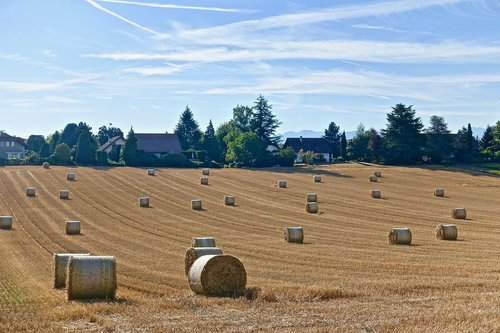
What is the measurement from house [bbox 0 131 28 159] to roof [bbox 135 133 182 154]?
79.4 feet

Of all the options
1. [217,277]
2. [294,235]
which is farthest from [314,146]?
[217,277]

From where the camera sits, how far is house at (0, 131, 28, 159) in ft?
436

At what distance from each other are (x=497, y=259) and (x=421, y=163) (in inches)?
2733

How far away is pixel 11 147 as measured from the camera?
134 metres

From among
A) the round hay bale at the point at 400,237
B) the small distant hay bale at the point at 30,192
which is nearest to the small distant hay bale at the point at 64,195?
the small distant hay bale at the point at 30,192

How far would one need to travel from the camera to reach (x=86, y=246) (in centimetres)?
3184

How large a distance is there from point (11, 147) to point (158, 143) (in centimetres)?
2943

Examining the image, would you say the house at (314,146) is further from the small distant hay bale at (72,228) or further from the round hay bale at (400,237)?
the round hay bale at (400,237)

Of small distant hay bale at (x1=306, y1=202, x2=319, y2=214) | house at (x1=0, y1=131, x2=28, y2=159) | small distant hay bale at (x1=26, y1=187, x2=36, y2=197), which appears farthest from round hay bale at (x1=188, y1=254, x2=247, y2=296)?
house at (x1=0, y1=131, x2=28, y2=159)

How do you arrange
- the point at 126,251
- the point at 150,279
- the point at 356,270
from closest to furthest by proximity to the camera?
the point at 150,279, the point at 356,270, the point at 126,251

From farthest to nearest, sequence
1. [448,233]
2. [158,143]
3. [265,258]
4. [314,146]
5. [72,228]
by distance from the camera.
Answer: [314,146], [158,143], [72,228], [448,233], [265,258]

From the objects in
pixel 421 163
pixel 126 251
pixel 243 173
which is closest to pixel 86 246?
pixel 126 251

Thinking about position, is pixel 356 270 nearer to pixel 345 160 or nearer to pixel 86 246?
pixel 86 246

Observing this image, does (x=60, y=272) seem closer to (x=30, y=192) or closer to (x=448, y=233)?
(x=448, y=233)
